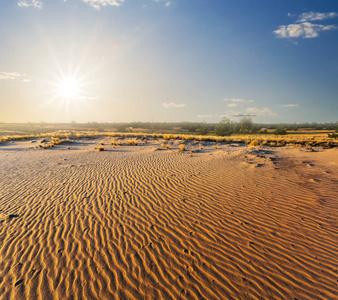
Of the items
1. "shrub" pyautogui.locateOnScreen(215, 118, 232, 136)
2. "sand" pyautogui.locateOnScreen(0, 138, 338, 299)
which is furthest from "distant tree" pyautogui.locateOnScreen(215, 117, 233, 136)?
"sand" pyautogui.locateOnScreen(0, 138, 338, 299)

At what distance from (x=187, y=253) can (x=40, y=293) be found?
2.44 metres

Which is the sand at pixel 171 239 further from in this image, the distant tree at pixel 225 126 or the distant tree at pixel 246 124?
the distant tree at pixel 246 124

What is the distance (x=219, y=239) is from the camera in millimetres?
3689

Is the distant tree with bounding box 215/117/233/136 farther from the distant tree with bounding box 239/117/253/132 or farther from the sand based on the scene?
the sand

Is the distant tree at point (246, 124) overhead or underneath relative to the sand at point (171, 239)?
overhead

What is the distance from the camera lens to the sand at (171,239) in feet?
8.78

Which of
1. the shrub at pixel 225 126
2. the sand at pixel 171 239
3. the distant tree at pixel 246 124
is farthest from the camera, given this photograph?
the distant tree at pixel 246 124

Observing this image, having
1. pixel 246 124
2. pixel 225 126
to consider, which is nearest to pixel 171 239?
pixel 225 126

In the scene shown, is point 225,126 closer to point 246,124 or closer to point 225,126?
point 225,126

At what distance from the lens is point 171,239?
3.74 m

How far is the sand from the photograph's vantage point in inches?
105

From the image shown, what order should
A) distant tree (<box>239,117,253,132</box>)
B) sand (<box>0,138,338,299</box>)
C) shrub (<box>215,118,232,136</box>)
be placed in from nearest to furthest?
sand (<box>0,138,338,299</box>), shrub (<box>215,118,232,136</box>), distant tree (<box>239,117,253,132</box>)

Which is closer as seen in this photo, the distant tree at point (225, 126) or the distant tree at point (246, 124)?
the distant tree at point (225, 126)

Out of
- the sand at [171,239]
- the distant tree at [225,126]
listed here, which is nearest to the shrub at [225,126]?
the distant tree at [225,126]
